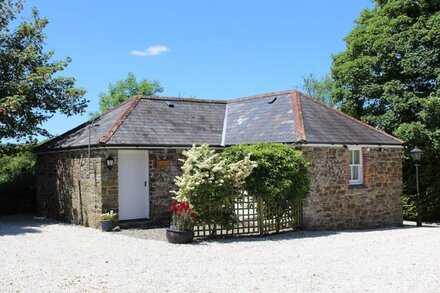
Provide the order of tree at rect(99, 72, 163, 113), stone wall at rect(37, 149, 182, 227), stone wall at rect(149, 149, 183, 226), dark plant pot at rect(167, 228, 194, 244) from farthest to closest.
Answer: tree at rect(99, 72, 163, 113)
stone wall at rect(149, 149, 183, 226)
stone wall at rect(37, 149, 182, 227)
dark plant pot at rect(167, 228, 194, 244)

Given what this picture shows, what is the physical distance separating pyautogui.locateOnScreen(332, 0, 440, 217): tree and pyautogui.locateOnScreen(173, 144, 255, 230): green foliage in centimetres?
1031

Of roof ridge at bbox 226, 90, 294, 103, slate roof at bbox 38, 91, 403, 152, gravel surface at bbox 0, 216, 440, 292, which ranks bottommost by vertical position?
gravel surface at bbox 0, 216, 440, 292

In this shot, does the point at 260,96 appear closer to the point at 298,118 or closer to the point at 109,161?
the point at 298,118

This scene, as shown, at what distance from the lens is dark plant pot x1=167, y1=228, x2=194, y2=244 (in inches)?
516

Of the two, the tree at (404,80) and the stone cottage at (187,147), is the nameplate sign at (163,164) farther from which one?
the tree at (404,80)

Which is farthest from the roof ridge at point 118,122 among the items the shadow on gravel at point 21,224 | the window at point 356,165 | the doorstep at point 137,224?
the window at point 356,165

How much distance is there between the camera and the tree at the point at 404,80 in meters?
21.0

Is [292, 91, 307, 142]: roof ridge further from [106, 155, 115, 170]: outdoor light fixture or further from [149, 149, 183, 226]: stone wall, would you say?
[106, 155, 115, 170]: outdoor light fixture

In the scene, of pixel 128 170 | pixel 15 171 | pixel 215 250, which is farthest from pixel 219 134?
pixel 15 171

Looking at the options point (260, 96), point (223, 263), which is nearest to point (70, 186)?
point (260, 96)

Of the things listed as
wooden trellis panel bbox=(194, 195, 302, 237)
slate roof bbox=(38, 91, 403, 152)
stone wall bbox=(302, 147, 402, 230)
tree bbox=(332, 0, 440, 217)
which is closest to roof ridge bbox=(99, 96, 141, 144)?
slate roof bbox=(38, 91, 403, 152)

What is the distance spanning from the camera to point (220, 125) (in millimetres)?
20438

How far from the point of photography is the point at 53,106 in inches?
893

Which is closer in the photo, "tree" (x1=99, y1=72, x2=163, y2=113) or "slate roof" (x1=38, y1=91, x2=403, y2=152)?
"slate roof" (x1=38, y1=91, x2=403, y2=152)
